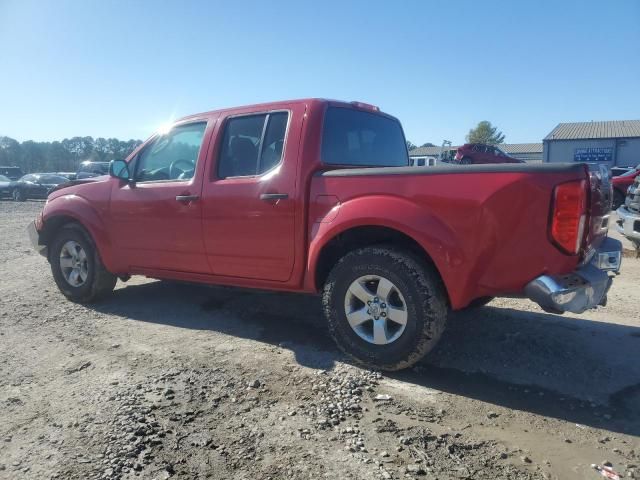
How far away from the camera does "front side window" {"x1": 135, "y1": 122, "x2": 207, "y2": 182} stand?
14.7 feet

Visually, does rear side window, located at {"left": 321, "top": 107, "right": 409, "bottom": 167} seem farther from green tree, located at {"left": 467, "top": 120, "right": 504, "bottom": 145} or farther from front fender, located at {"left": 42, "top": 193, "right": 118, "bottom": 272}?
green tree, located at {"left": 467, "top": 120, "right": 504, "bottom": 145}

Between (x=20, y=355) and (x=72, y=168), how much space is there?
75077 millimetres

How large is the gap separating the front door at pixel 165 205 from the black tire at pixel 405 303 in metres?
1.43

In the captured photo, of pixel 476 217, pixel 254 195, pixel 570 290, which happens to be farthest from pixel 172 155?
pixel 570 290

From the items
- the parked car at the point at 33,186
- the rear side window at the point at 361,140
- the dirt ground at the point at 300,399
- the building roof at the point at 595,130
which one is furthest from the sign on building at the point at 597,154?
the rear side window at the point at 361,140

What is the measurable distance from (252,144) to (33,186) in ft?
83.9

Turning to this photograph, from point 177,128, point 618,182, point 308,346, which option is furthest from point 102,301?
point 618,182

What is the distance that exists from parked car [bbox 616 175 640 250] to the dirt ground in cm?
208

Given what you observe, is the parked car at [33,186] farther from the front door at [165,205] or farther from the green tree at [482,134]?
the green tree at [482,134]

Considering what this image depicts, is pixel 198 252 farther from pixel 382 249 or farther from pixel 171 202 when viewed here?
pixel 382 249

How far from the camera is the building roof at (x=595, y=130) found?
1734 inches

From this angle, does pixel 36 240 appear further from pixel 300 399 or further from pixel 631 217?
pixel 631 217

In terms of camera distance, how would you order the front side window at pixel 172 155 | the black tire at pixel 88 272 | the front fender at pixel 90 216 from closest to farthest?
1. the front side window at pixel 172 155
2. the front fender at pixel 90 216
3. the black tire at pixel 88 272

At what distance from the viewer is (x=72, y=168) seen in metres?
70.4
